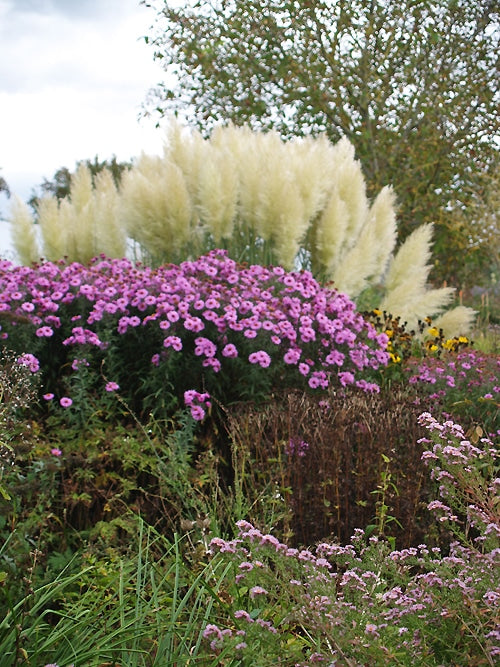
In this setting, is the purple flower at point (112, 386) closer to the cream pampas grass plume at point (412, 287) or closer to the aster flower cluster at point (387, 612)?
the aster flower cluster at point (387, 612)

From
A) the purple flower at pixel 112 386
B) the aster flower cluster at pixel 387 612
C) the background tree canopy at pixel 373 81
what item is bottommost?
the aster flower cluster at pixel 387 612

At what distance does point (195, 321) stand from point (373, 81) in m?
8.65

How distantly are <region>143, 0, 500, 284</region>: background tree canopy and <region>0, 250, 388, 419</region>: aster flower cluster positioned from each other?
702 centimetres

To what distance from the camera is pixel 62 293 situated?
5.28 meters

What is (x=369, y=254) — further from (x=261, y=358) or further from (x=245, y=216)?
(x=261, y=358)

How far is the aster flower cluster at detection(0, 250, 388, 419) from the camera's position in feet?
16.1

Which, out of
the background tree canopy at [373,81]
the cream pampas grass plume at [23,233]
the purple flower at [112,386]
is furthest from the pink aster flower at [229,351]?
the background tree canopy at [373,81]

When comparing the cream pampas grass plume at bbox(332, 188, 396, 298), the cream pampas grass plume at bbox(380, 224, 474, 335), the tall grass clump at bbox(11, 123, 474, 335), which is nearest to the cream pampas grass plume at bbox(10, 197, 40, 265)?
the tall grass clump at bbox(11, 123, 474, 335)

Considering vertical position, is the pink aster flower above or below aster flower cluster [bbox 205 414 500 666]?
above

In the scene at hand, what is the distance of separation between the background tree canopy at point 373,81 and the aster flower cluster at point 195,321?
7017 millimetres

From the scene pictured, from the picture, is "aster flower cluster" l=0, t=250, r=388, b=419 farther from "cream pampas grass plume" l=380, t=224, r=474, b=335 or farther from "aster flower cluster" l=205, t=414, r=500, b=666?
"aster flower cluster" l=205, t=414, r=500, b=666

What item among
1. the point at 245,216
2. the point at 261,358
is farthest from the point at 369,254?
the point at 261,358

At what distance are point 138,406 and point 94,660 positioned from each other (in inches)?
107

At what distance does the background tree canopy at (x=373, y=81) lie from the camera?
1226cm
